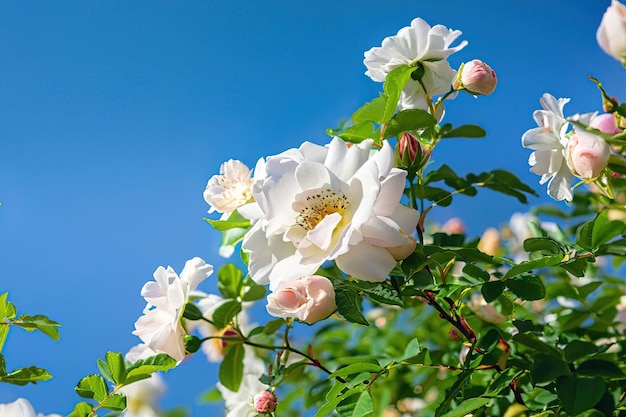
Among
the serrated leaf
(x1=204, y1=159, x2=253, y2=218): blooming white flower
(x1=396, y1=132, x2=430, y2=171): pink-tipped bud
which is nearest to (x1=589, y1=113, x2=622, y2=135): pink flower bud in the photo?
(x1=396, y1=132, x2=430, y2=171): pink-tipped bud

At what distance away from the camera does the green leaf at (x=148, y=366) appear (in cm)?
81

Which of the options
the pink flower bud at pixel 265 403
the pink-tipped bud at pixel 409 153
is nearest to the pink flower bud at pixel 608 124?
the pink-tipped bud at pixel 409 153

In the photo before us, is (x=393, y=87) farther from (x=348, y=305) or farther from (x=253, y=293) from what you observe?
(x=253, y=293)

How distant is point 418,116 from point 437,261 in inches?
6.8

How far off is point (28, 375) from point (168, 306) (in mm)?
201

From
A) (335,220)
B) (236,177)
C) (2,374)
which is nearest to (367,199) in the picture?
(335,220)

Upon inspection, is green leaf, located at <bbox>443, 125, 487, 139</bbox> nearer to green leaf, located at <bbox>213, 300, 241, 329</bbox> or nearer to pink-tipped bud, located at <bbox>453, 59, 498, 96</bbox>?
pink-tipped bud, located at <bbox>453, 59, 498, 96</bbox>

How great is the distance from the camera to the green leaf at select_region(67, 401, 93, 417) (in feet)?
2.64

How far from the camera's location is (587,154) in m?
0.74

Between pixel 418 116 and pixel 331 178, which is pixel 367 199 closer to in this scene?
pixel 331 178

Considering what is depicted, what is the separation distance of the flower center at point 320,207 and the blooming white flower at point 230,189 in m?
0.16

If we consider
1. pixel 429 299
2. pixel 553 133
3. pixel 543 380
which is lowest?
pixel 543 380

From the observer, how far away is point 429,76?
0.87 m

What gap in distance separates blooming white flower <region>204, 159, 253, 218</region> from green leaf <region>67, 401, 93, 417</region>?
0.28 m
